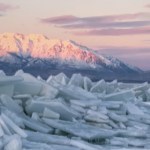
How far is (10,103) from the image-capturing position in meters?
10.9

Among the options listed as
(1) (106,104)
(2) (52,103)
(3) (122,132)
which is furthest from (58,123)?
(1) (106,104)

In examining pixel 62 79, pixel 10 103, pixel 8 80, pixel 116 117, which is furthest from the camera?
pixel 62 79

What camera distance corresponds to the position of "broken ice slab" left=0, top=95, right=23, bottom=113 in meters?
10.9

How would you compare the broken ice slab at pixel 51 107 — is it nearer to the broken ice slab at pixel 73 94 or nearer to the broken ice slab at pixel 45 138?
the broken ice slab at pixel 45 138

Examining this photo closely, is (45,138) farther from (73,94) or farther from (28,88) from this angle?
(73,94)

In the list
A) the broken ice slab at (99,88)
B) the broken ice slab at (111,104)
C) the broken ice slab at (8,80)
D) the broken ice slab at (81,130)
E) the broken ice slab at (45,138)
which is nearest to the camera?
the broken ice slab at (45,138)

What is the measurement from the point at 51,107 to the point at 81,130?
89 centimetres

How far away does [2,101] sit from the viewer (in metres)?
11.0

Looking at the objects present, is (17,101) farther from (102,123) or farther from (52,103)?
(102,123)

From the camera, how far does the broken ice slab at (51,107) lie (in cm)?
1102

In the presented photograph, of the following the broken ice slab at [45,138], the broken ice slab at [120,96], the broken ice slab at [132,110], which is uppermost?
the broken ice slab at [45,138]

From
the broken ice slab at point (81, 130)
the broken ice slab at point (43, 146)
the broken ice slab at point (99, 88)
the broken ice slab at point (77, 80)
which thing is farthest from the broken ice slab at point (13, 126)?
the broken ice slab at point (77, 80)

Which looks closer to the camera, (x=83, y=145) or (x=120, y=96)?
(x=83, y=145)

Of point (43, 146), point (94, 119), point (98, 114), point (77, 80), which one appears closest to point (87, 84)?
point (77, 80)
